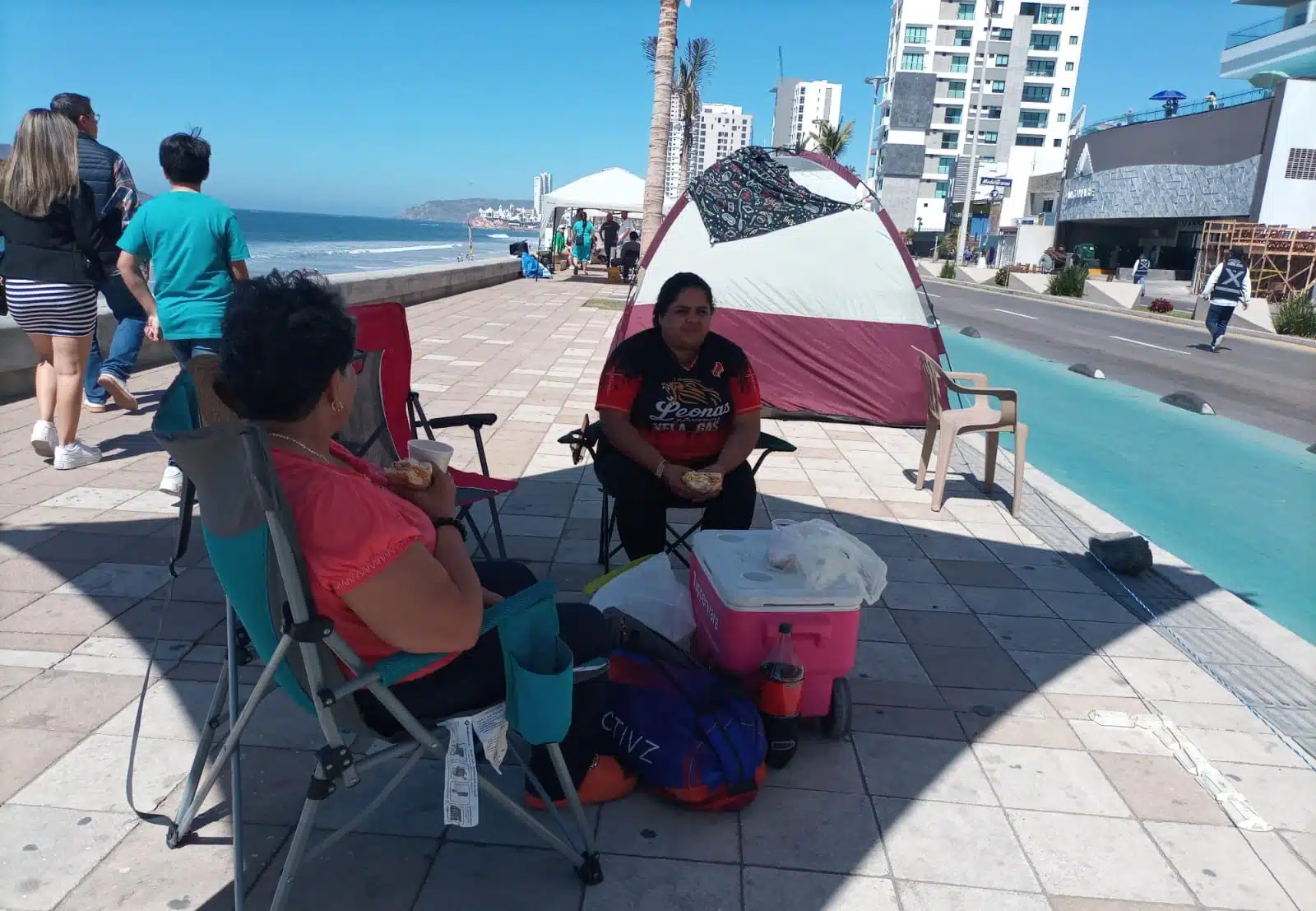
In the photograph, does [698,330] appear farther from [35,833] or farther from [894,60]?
[894,60]

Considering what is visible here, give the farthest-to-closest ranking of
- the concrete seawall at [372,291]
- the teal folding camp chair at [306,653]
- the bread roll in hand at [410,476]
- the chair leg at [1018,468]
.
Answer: the concrete seawall at [372,291] → the chair leg at [1018,468] → the bread roll in hand at [410,476] → the teal folding camp chair at [306,653]

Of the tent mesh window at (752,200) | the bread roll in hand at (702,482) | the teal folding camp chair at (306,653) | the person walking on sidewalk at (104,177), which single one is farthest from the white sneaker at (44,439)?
the tent mesh window at (752,200)

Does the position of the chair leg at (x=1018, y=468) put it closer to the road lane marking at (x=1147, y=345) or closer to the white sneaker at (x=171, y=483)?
the white sneaker at (x=171, y=483)

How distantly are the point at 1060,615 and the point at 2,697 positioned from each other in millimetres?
3914

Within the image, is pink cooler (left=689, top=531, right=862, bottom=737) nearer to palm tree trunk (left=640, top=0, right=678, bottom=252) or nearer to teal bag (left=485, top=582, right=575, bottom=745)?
teal bag (left=485, top=582, right=575, bottom=745)

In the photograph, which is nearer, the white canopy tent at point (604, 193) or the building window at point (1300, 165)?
the white canopy tent at point (604, 193)

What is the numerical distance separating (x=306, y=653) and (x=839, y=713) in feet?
5.59

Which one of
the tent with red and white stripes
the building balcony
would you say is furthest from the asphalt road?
the building balcony

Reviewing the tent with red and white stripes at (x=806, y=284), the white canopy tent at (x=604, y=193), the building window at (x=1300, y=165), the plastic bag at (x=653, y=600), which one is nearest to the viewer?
the plastic bag at (x=653, y=600)

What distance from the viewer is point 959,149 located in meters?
84.8

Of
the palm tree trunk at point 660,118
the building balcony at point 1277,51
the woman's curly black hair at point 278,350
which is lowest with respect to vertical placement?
the woman's curly black hair at point 278,350

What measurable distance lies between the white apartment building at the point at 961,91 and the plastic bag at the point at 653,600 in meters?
83.0

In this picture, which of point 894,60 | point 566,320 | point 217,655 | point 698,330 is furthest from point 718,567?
point 894,60

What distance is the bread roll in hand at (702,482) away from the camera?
139 inches
